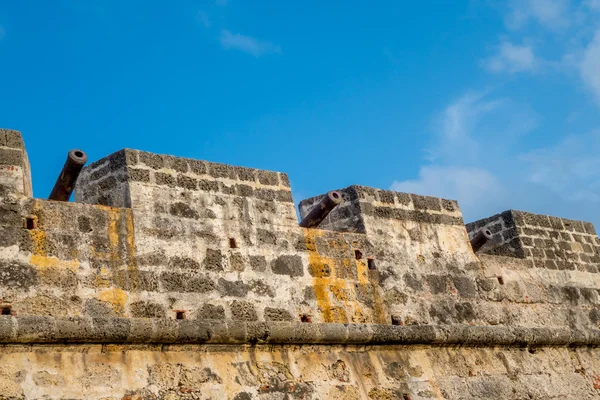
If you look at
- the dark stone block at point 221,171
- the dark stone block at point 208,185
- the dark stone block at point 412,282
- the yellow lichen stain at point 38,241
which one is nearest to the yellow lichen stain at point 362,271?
the dark stone block at point 412,282

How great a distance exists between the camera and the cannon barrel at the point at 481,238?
8.42 m

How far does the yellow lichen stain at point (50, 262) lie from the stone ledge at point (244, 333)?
43 cm

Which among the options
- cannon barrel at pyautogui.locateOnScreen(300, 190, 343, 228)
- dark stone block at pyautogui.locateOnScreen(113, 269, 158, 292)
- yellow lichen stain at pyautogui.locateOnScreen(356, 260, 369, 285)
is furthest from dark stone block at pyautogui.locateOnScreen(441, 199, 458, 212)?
dark stone block at pyautogui.locateOnScreen(113, 269, 158, 292)

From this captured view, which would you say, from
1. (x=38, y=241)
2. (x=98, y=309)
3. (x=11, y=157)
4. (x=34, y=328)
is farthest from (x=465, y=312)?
(x=11, y=157)

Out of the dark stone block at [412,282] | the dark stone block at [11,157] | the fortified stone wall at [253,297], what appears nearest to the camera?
the fortified stone wall at [253,297]

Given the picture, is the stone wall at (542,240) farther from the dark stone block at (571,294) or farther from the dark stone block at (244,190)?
the dark stone block at (244,190)

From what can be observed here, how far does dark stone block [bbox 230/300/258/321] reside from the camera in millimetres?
6301

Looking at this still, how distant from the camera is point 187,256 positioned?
627 centimetres

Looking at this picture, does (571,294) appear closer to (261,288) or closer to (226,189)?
(261,288)

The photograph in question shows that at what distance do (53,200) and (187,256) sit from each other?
40.5 inches

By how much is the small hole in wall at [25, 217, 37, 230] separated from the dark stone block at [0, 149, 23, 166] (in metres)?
0.39

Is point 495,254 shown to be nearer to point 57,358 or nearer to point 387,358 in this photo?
point 387,358

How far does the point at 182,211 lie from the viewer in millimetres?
6453

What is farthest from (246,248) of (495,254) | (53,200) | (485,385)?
(495,254)
